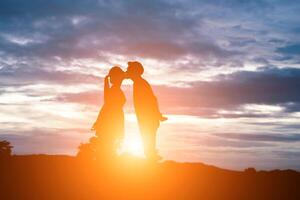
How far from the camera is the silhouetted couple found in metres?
27.7

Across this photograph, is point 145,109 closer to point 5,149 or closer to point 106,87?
point 106,87

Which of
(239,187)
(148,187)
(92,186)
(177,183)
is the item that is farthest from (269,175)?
(92,186)

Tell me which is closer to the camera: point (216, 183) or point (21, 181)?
point (21, 181)

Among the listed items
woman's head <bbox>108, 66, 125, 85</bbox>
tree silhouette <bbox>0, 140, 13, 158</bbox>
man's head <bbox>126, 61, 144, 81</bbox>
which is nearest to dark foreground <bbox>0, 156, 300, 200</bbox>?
tree silhouette <bbox>0, 140, 13, 158</bbox>

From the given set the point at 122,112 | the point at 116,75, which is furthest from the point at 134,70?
the point at 122,112

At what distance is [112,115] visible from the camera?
2819 cm

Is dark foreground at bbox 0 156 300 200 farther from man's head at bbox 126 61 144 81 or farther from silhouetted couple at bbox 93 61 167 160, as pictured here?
man's head at bbox 126 61 144 81

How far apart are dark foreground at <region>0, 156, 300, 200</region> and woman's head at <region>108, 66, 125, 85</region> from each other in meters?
4.33

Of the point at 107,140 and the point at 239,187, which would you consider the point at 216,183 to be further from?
the point at 107,140

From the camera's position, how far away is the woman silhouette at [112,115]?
27964mm

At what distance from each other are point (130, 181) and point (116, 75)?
644 centimetres

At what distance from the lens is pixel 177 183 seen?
25125 millimetres

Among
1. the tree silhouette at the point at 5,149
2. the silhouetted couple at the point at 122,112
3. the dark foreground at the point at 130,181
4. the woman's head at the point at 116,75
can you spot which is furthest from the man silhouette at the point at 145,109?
the tree silhouette at the point at 5,149

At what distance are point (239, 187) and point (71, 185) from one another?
8.63 m
